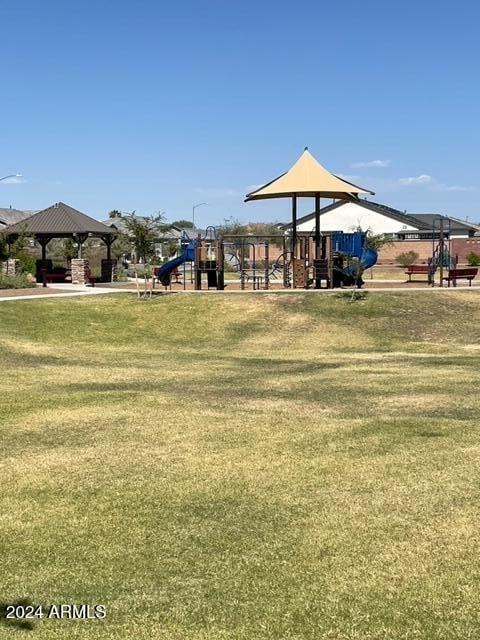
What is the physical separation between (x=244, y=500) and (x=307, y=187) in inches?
912

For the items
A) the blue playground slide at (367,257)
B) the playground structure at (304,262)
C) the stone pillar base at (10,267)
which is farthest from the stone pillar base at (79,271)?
the blue playground slide at (367,257)

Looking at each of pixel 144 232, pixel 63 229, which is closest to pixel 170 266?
pixel 144 232

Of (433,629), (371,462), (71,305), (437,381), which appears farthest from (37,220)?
(433,629)

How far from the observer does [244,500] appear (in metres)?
6.23

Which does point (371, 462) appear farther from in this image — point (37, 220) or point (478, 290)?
point (37, 220)

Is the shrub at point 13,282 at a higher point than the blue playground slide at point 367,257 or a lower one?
lower

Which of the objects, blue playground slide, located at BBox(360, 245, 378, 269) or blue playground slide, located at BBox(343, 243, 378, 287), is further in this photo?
blue playground slide, located at BBox(360, 245, 378, 269)

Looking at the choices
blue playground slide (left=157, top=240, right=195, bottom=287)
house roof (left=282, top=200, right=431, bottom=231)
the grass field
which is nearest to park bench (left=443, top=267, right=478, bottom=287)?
blue playground slide (left=157, top=240, right=195, bottom=287)

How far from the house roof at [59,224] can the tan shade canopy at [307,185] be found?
36.3 feet

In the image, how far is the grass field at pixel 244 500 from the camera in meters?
→ 4.34

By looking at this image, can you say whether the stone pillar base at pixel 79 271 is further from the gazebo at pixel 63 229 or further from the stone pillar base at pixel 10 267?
the stone pillar base at pixel 10 267

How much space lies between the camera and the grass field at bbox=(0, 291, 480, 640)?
4.34 meters

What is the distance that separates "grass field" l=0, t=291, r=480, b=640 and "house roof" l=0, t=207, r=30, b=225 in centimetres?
6806

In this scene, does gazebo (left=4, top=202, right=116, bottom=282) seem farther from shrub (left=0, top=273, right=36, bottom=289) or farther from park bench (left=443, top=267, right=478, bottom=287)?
park bench (left=443, top=267, right=478, bottom=287)
